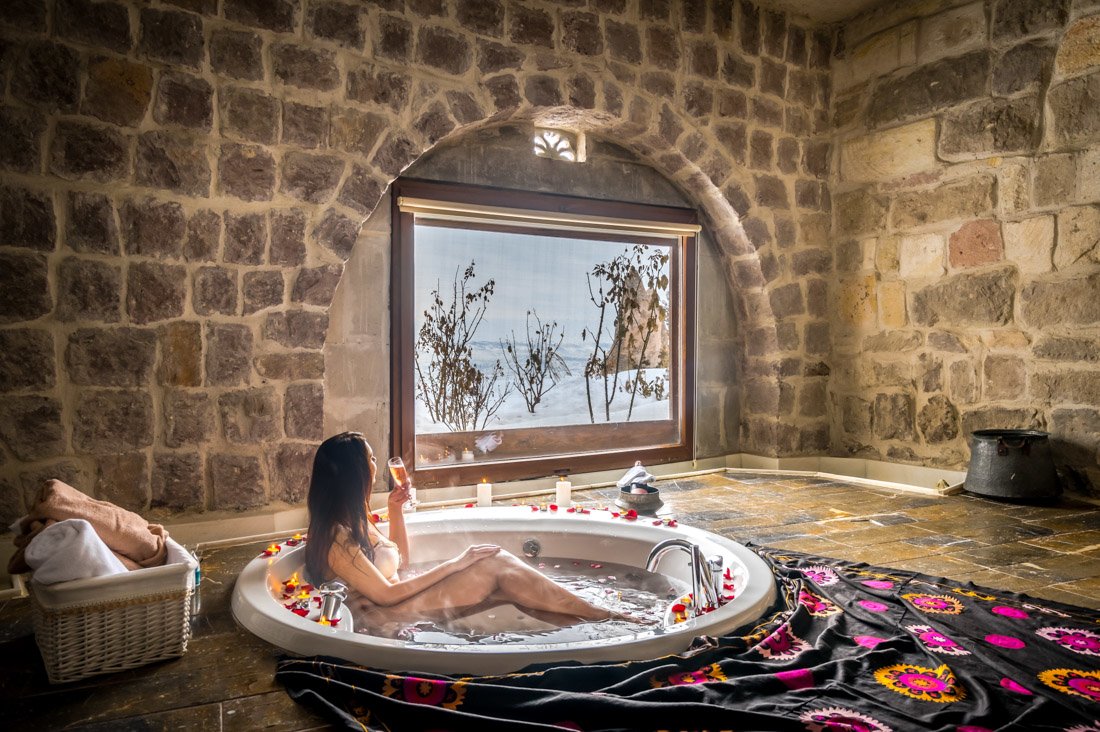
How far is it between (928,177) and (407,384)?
3.06 m

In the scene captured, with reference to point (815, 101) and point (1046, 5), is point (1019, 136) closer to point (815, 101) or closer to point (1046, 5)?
point (1046, 5)

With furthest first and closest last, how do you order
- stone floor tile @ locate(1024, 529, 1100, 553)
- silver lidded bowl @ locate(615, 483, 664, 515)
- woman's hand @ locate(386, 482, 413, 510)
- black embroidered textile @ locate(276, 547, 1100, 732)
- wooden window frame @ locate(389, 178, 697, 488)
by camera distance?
wooden window frame @ locate(389, 178, 697, 488)
silver lidded bowl @ locate(615, 483, 664, 515)
stone floor tile @ locate(1024, 529, 1100, 553)
woman's hand @ locate(386, 482, 413, 510)
black embroidered textile @ locate(276, 547, 1100, 732)

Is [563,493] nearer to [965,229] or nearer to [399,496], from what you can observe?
[399,496]

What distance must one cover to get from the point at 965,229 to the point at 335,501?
3494mm

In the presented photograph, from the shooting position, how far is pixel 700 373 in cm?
452

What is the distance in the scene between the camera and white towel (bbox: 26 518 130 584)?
1726 mm

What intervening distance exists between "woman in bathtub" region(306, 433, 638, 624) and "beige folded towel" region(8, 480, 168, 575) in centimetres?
45

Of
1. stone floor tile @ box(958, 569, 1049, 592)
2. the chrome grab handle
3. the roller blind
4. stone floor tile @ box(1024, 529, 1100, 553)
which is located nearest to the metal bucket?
stone floor tile @ box(1024, 529, 1100, 553)

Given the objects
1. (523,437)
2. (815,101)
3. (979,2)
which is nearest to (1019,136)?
(979,2)

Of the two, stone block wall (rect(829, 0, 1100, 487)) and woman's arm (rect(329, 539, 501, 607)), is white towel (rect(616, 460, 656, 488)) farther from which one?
stone block wall (rect(829, 0, 1100, 487))

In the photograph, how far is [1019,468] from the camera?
343 centimetres

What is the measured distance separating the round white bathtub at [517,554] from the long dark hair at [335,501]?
0.56 ft

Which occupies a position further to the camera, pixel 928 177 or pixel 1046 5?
pixel 928 177

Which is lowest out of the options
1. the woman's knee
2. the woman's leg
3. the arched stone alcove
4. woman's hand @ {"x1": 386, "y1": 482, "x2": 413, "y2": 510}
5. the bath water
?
the bath water
